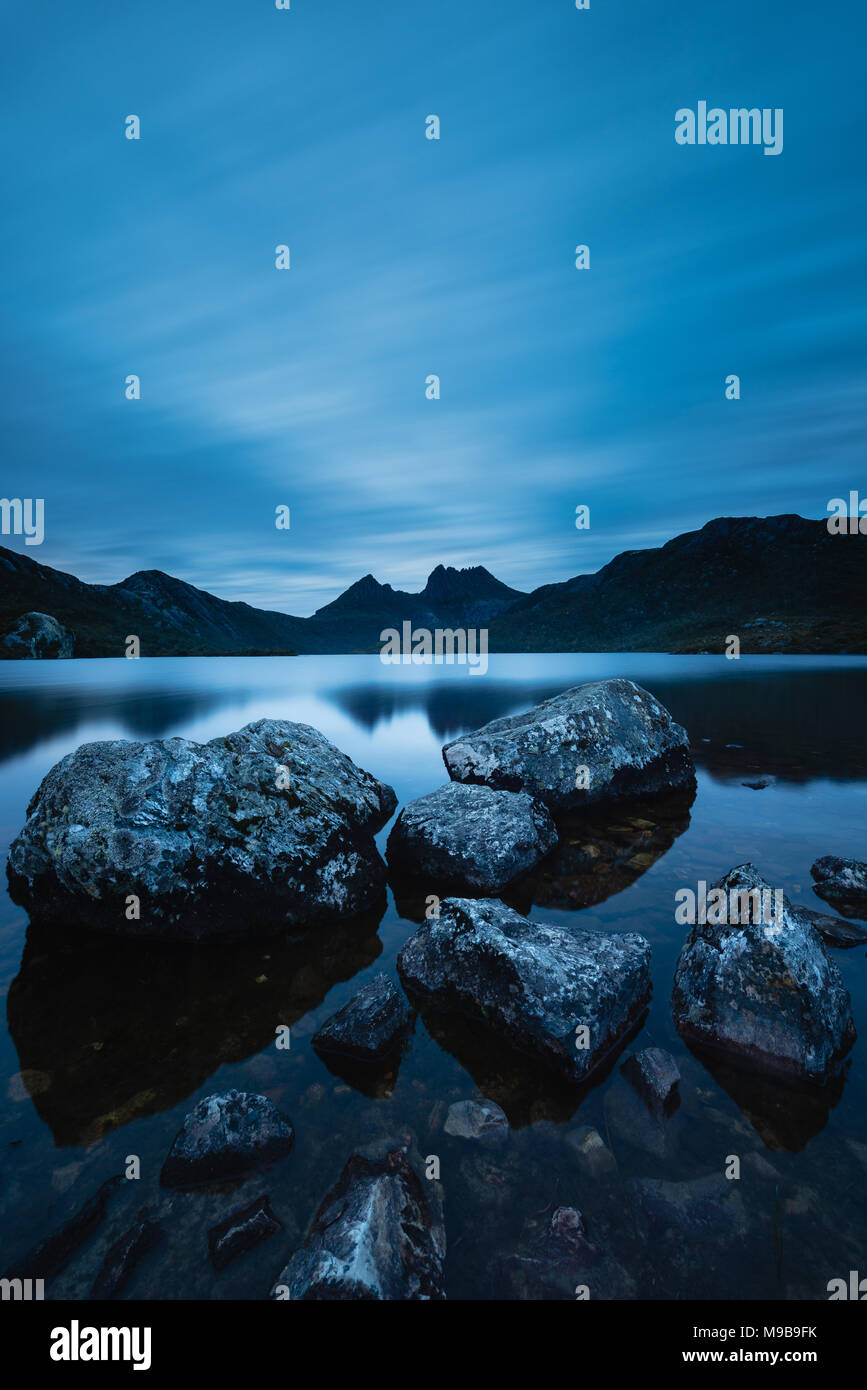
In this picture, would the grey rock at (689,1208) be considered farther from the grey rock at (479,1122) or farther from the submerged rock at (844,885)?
the submerged rock at (844,885)

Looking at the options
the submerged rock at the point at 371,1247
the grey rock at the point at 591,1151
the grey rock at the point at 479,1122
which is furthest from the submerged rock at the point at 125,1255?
the grey rock at the point at 591,1151

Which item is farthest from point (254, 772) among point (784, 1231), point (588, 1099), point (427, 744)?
point (427, 744)

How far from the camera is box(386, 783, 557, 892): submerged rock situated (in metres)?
10.0

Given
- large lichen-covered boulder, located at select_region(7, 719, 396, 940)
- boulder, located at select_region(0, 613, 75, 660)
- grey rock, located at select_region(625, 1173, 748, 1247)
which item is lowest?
grey rock, located at select_region(625, 1173, 748, 1247)

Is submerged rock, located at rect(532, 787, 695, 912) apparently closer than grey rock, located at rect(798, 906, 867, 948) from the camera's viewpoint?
No

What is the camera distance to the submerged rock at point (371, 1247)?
361 cm

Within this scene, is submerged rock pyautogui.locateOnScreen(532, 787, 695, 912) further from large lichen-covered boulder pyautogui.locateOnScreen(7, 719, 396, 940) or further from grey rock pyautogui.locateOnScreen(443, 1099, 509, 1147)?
grey rock pyautogui.locateOnScreen(443, 1099, 509, 1147)

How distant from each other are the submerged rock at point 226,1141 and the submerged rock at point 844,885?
8953mm

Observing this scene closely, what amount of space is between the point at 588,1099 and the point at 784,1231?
1692mm

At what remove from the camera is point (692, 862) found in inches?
428

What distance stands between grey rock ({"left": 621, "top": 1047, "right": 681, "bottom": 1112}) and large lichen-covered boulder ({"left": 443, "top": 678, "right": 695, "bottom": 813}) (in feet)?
26.2

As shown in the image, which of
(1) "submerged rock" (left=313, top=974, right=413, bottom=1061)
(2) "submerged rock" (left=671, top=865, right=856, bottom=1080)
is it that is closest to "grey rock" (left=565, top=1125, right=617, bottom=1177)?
(2) "submerged rock" (left=671, top=865, right=856, bottom=1080)

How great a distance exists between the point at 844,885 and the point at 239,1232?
1004 cm
